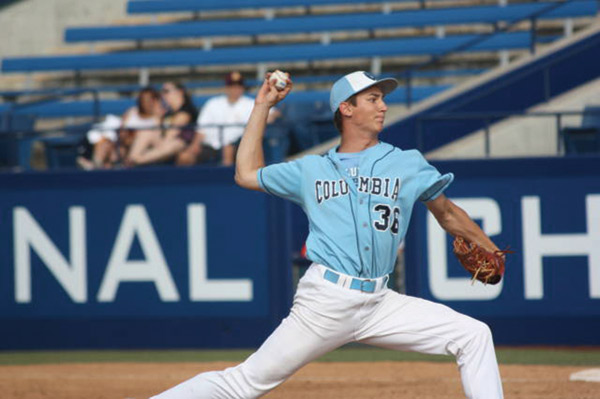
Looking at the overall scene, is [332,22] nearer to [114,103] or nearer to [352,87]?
[114,103]

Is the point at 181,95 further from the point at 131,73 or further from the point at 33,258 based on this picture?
the point at 131,73

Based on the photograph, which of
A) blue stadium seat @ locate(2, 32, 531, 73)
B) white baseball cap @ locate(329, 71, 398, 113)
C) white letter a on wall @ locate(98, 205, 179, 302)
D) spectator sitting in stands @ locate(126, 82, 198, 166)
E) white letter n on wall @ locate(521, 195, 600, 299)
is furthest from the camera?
blue stadium seat @ locate(2, 32, 531, 73)

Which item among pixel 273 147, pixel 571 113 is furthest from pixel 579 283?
pixel 273 147

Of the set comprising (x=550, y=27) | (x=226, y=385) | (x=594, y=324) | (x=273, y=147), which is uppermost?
(x=550, y=27)

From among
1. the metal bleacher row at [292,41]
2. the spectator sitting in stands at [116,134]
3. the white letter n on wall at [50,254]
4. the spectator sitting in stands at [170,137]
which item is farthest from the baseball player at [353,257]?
the metal bleacher row at [292,41]

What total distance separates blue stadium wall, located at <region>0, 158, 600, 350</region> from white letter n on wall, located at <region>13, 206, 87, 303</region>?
0.01 metres

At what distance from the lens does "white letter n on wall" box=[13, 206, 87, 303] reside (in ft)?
32.4

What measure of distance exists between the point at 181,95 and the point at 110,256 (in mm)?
2033

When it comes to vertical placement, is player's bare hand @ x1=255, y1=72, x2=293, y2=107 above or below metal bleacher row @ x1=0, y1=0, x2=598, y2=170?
below

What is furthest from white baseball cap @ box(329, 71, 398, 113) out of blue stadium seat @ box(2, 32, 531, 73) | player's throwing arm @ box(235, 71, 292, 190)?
blue stadium seat @ box(2, 32, 531, 73)

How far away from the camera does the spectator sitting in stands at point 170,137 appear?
33.6 ft

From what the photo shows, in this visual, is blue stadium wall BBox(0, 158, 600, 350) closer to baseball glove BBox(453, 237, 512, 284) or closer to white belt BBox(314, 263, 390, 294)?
baseball glove BBox(453, 237, 512, 284)

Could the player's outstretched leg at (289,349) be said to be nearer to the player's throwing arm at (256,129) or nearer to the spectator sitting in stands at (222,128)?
the player's throwing arm at (256,129)

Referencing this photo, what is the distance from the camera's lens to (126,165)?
10.4 m
